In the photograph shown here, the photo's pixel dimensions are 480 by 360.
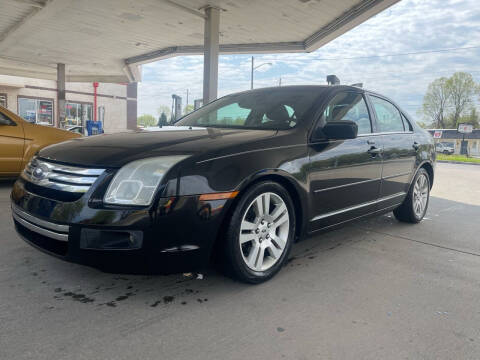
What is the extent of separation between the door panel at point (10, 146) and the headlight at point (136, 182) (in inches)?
181

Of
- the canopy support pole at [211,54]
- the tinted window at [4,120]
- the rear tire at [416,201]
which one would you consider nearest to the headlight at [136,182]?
the rear tire at [416,201]

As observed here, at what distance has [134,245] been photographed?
6.97 ft

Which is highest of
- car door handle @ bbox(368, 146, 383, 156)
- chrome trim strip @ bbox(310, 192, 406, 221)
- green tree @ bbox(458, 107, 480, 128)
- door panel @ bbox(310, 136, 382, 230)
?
green tree @ bbox(458, 107, 480, 128)

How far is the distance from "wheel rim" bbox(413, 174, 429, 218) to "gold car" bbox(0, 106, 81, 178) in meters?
5.52

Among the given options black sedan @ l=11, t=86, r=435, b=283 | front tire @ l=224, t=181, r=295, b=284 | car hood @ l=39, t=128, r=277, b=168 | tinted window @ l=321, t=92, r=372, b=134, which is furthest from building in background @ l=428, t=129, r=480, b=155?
car hood @ l=39, t=128, r=277, b=168

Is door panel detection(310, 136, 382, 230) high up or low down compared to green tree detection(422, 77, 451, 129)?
down

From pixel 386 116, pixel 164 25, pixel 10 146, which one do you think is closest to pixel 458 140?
pixel 164 25

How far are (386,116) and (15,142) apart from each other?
5283mm

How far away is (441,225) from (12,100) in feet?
96.6

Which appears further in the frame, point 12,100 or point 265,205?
point 12,100

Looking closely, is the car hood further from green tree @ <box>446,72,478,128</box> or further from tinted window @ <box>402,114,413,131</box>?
green tree @ <box>446,72,478,128</box>

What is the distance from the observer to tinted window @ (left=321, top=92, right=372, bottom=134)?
10.6ft

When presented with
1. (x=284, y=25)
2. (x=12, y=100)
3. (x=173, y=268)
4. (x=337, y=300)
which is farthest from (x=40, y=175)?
(x=12, y=100)

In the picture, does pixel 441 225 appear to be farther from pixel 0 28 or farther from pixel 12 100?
pixel 12 100
